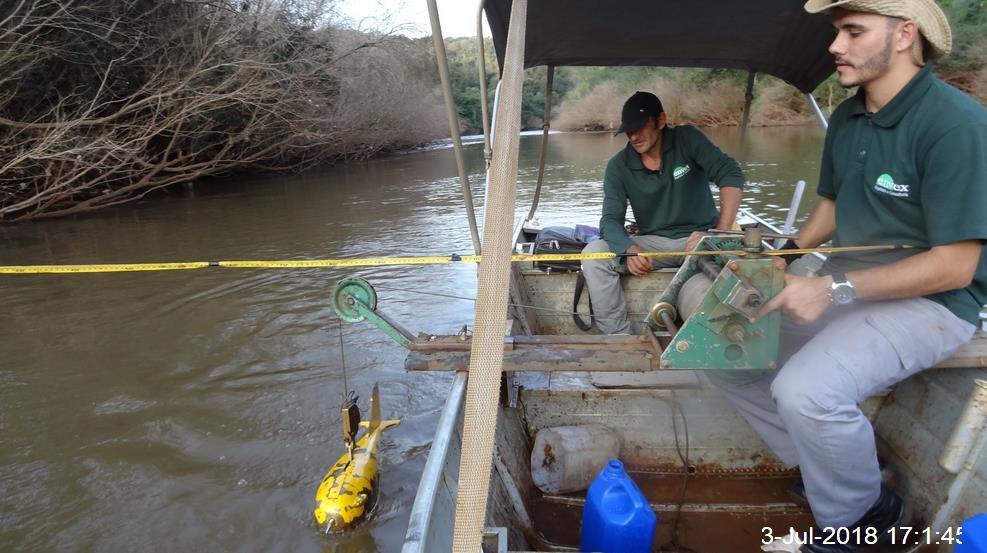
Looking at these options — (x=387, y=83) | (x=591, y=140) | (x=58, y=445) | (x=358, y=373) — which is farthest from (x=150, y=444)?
(x=591, y=140)

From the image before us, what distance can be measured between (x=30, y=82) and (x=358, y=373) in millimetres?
12017

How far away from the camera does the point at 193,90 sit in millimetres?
13609

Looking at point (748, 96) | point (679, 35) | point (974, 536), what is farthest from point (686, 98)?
point (974, 536)

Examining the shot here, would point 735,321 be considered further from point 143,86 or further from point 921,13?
point 143,86

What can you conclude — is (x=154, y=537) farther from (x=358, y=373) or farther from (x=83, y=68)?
(x=83, y=68)

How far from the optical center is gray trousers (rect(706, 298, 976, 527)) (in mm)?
1988

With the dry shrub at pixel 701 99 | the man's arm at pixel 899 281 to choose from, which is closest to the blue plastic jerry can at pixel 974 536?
the man's arm at pixel 899 281

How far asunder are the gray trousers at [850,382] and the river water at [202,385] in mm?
2347

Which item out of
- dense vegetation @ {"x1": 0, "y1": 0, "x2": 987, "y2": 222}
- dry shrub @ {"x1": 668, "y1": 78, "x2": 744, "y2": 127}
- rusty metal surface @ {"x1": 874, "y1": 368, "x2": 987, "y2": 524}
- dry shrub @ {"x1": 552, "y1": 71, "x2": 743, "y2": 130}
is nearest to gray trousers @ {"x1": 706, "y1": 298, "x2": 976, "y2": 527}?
rusty metal surface @ {"x1": 874, "y1": 368, "x2": 987, "y2": 524}

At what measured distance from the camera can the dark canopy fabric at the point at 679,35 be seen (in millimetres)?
3846

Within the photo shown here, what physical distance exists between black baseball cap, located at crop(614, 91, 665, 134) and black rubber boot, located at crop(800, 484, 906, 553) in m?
2.42

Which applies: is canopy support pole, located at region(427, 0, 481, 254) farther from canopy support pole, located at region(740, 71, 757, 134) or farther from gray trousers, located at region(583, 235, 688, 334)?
canopy support pole, located at region(740, 71, 757, 134)

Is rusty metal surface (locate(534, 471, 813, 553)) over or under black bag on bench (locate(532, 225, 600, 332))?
under

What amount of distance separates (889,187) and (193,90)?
14.7 metres
